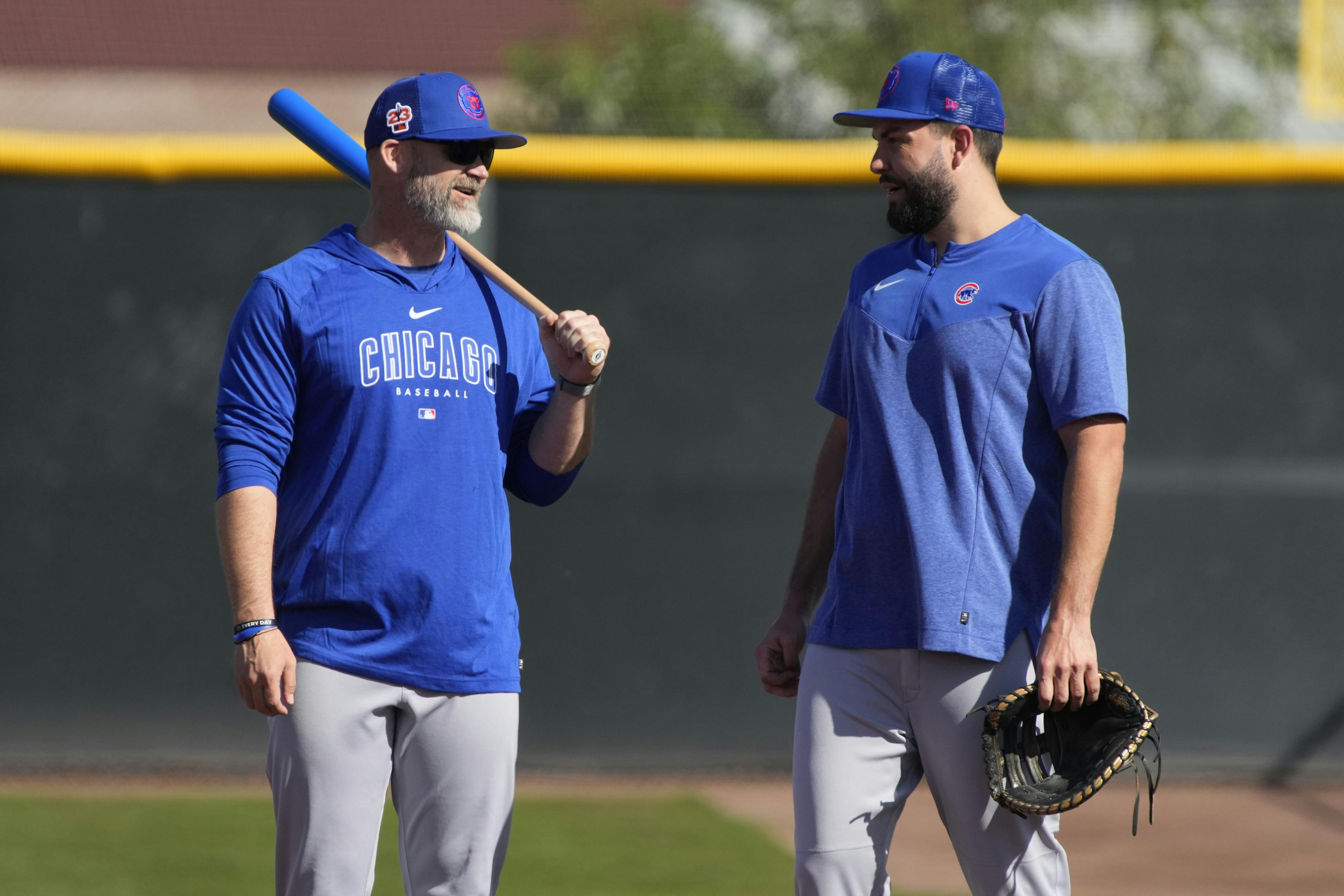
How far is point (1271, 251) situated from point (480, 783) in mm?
4493

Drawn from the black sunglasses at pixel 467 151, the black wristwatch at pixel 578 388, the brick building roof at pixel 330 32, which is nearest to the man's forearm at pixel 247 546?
the black wristwatch at pixel 578 388

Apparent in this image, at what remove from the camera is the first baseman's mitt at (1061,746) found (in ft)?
8.48

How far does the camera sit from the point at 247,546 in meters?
2.58

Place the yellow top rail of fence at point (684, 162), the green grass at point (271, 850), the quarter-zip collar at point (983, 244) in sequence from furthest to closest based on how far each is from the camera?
the yellow top rail of fence at point (684, 162) → the green grass at point (271, 850) → the quarter-zip collar at point (983, 244)

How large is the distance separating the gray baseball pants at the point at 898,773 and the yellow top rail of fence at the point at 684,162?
3438mm

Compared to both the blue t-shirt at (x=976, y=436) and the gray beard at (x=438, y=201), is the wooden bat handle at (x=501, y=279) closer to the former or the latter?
the gray beard at (x=438, y=201)

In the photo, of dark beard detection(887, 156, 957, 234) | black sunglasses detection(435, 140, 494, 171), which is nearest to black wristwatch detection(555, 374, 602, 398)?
black sunglasses detection(435, 140, 494, 171)

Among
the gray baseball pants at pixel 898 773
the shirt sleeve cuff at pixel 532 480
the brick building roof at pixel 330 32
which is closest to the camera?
the gray baseball pants at pixel 898 773

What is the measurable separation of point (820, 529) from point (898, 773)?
55cm

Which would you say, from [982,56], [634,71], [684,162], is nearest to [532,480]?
[684,162]

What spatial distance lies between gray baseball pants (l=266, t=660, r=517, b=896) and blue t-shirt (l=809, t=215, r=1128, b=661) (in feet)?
2.40

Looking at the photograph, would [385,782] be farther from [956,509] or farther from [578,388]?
[956,509]

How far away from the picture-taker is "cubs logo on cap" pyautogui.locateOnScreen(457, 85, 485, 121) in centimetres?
278

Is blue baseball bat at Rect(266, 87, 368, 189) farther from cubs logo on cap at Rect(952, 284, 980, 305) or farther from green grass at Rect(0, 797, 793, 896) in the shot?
green grass at Rect(0, 797, 793, 896)
